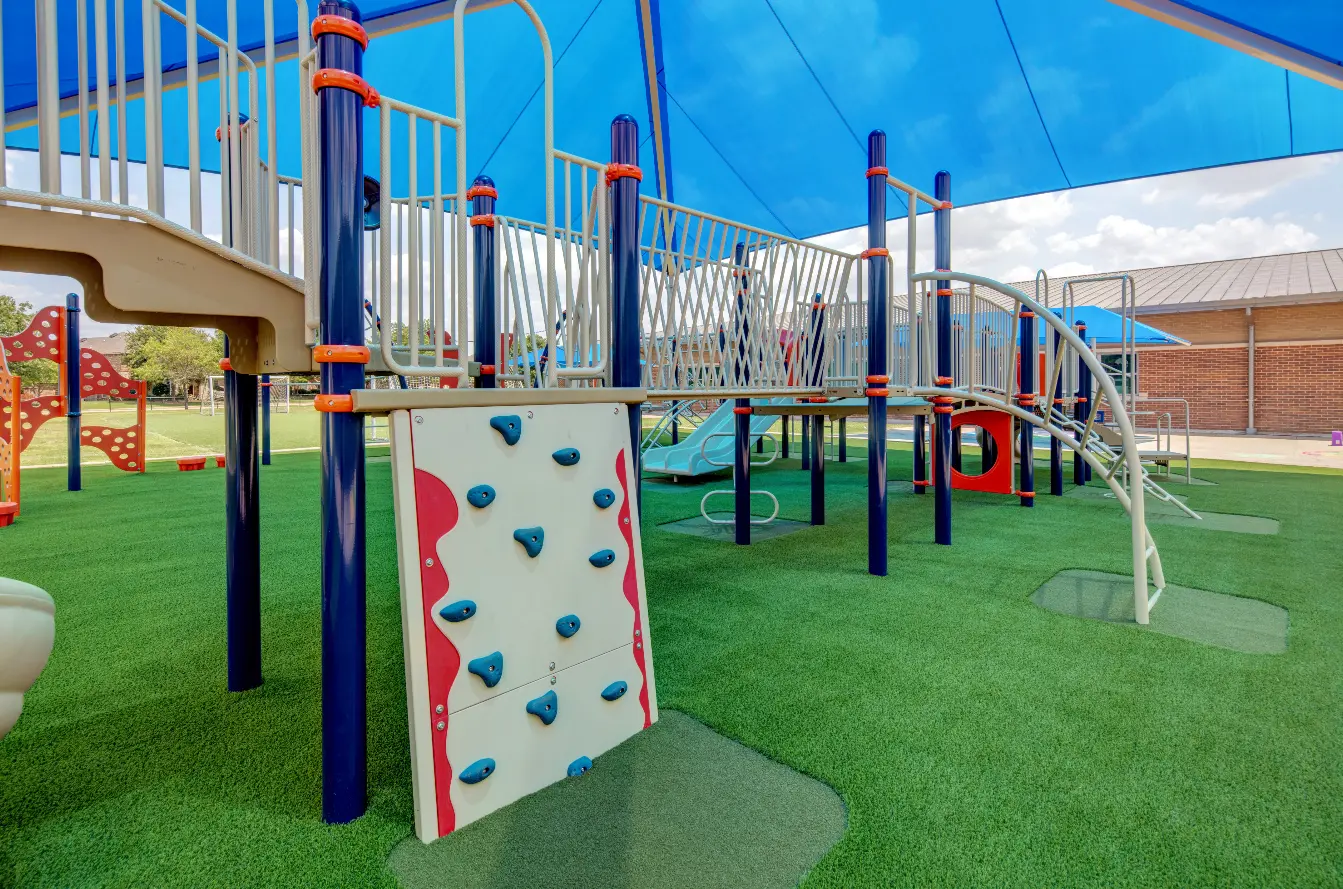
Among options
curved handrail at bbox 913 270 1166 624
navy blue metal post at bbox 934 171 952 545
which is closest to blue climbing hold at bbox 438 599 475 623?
curved handrail at bbox 913 270 1166 624

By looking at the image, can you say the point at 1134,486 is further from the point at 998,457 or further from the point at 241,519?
the point at 998,457

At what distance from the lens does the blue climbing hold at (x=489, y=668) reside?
70.6 inches

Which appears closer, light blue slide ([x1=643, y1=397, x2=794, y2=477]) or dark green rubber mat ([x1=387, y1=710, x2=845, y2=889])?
dark green rubber mat ([x1=387, y1=710, x2=845, y2=889])

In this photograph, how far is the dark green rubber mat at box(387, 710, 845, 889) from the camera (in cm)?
150

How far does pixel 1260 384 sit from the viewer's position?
16156 millimetres

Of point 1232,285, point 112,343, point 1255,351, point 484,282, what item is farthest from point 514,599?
point 112,343

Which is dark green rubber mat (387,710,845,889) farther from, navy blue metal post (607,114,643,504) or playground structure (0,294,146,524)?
playground structure (0,294,146,524)

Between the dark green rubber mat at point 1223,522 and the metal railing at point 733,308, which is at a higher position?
the metal railing at point 733,308

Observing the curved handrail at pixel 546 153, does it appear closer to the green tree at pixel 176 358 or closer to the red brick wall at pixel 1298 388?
the red brick wall at pixel 1298 388

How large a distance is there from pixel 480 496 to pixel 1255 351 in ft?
67.3

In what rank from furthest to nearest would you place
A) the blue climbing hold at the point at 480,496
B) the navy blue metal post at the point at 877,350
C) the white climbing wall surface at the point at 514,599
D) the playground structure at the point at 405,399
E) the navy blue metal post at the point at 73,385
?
the navy blue metal post at the point at 73,385 → the navy blue metal post at the point at 877,350 → the blue climbing hold at the point at 480,496 → the white climbing wall surface at the point at 514,599 → the playground structure at the point at 405,399

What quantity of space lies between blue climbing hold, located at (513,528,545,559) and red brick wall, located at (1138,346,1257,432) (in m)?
19.2

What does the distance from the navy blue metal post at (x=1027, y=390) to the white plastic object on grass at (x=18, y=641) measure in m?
6.64

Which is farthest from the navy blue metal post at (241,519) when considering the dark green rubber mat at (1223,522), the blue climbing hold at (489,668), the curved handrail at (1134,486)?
the dark green rubber mat at (1223,522)
